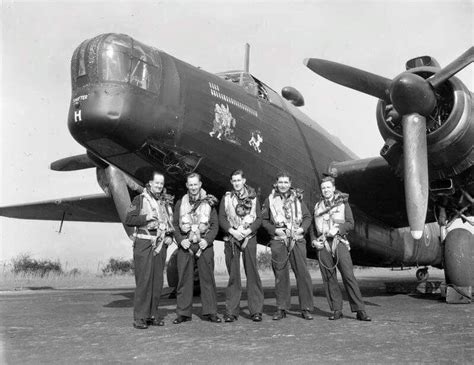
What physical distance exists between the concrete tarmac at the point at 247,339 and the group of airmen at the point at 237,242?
0.28 m

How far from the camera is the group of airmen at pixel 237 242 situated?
6160mm

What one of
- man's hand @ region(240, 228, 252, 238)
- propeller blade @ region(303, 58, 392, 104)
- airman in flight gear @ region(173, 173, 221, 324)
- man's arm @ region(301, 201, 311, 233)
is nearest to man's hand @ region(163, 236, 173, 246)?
airman in flight gear @ region(173, 173, 221, 324)

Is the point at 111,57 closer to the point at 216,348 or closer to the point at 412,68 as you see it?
the point at 216,348

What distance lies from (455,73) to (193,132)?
13.7 feet

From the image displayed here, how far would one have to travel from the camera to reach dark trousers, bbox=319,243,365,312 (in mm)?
6309

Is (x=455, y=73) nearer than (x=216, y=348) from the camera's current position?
No

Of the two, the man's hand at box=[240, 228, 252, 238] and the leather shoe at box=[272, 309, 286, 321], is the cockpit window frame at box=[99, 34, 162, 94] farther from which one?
the leather shoe at box=[272, 309, 286, 321]

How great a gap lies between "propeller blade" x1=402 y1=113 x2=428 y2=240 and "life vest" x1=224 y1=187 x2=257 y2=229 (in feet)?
8.66

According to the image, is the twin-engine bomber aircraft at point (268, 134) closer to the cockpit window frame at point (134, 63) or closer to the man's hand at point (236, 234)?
the cockpit window frame at point (134, 63)

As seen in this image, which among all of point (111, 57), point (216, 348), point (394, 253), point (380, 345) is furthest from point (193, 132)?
point (394, 253)

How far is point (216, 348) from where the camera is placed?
443 cm

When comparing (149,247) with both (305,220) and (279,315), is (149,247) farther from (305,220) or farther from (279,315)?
(305,220)

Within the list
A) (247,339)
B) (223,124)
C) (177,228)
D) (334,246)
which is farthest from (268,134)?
(247,339)

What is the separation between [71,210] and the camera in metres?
15.3
